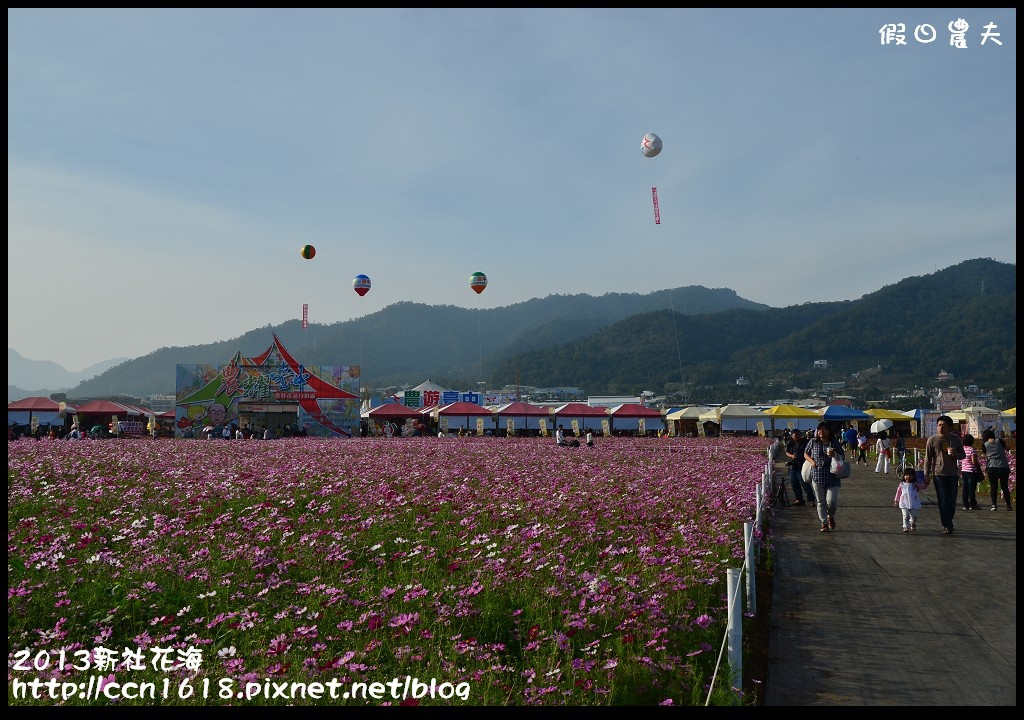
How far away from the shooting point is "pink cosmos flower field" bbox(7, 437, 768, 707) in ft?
16.9

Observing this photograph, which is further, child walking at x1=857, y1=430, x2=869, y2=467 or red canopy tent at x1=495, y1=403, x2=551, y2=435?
red canopy tent at x1=495, y1=403, x2=551, y2=435

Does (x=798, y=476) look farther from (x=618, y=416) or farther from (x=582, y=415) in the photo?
(x=582, y=415)

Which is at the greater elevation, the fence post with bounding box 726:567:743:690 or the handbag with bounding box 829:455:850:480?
the handbag with bounding box 829:455:850:480

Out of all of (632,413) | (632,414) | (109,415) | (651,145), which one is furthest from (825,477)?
(109,415)

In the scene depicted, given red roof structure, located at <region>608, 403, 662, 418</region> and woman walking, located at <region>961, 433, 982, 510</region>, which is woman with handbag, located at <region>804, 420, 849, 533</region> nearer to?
woman walking, located at <region>961, 433, 982, 510</region>

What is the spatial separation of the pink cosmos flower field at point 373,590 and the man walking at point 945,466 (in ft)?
10.6

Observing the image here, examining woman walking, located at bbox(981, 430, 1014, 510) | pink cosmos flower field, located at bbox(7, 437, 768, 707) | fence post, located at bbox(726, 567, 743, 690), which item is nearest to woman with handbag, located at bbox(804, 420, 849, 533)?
pink cosmos flower field, located at bbox(7, 437, 768, 707)

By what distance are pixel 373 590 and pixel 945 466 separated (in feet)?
34.6

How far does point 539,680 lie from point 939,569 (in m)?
7.19

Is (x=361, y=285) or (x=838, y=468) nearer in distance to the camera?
(x=838, y=468)

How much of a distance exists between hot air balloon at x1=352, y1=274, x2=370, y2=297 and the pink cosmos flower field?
37.1 m

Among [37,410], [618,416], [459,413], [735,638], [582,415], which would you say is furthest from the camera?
[582,415]

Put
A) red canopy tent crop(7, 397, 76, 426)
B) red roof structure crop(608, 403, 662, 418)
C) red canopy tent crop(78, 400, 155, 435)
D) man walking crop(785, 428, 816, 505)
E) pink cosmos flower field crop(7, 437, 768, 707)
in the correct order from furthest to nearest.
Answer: red roof structure crop(608, 403, 662, 418)
red canopy tent crop(7, 397, 76, 426)
red canopy tent crop(78, 400, 155, 435)
man walking crop(785, 428, 816, 505)
pink cosmos flower field crop(7, 437, 768, 707)

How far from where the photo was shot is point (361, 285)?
50.5 m
